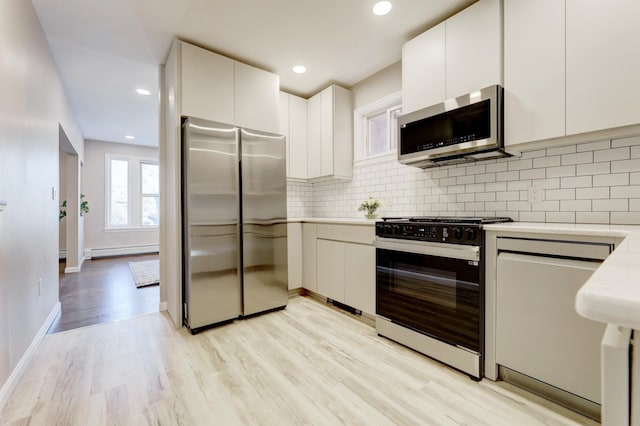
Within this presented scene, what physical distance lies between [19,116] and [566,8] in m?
3.45

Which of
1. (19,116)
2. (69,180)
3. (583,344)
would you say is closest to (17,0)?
(19,116)

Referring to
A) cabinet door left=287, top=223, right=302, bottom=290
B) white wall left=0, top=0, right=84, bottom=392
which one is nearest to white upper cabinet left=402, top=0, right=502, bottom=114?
cabinet door left=287, top=223, right=302, bottom=290

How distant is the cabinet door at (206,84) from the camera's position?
2.56 metres

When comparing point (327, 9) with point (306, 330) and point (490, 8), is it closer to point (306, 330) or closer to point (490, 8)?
point (490, 8)

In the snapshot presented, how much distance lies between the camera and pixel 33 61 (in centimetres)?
227

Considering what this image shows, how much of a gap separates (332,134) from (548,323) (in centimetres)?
258

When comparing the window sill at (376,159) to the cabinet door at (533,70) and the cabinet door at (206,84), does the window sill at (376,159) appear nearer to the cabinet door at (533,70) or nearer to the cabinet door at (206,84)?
the cabinet door at (533,70)

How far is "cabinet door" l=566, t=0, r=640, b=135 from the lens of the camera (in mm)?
1484

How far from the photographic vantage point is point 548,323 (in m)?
1.52

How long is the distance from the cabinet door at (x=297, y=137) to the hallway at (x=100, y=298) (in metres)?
2.22

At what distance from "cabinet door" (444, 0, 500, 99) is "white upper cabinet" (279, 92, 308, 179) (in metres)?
1.91

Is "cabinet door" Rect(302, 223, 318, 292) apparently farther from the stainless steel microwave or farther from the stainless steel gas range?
the stainless steel microwave

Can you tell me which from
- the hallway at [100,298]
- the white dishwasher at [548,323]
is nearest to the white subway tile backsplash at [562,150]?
the white dishwasher at [548,323]

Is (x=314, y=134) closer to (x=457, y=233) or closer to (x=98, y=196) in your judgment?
(x=457, y=233)
